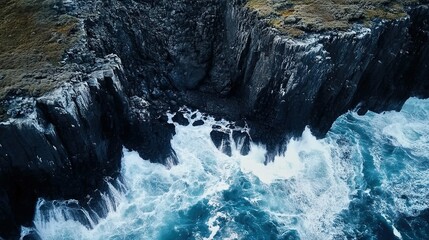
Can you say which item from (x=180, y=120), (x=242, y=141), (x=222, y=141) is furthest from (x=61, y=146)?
(x=242, y=141)

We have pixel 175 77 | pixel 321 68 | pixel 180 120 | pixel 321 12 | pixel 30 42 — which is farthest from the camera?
pixel 175 77

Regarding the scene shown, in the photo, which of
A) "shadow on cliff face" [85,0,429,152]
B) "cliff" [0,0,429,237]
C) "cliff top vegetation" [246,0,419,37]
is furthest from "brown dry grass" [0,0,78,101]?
"cliff top vegetation" [246,0,419,37]

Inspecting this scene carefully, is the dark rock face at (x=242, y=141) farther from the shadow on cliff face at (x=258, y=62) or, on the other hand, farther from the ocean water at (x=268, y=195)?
the shadow on cliff face at (x=258, y=62)

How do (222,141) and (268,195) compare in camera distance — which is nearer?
(268,195)

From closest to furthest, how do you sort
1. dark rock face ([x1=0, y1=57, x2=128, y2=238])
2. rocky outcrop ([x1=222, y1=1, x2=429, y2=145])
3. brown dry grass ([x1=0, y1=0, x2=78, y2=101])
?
dark rock face ([x1=0, y1=57, x2=128, y2=238]) < brown dry grass ([x1=0, y1=0, x2=78, y2=101]) < rocky outcrop ([x1=222, y1=1, x2=429, y2=145])

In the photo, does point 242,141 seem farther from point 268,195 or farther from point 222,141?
point 268,195

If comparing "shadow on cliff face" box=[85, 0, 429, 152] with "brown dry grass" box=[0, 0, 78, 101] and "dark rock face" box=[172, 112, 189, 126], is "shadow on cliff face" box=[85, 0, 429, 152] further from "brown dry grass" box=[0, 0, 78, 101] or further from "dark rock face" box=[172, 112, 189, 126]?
"brown dry grass" box=[0, 0, 78, 101]
